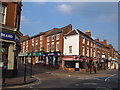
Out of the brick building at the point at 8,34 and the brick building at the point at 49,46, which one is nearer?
the brick building at the point at 8,34

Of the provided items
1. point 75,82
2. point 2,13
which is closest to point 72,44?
point 75,82

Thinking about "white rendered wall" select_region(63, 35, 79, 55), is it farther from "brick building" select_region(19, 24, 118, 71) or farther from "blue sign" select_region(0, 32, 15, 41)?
"blue sign" select_region(0, 32, 15, 41)

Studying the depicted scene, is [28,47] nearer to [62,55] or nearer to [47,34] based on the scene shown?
[47,34]

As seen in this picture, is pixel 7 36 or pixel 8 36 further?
pixel 8 36

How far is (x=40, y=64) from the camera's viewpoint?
3694 cm

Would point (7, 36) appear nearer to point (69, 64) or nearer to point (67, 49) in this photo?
point (67, 49)

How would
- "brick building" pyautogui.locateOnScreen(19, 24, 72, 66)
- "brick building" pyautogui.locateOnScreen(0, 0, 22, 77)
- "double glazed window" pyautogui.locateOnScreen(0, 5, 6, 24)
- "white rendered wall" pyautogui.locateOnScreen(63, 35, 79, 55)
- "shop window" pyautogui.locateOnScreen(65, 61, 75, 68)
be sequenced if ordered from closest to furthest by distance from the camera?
"brick building" pyautogui.locateOnScreen(0, 0, 22, 77) → "double glazed window" pyautogui.locateOnScreen(0, 5, 6, 24) → "white rendered wall" pyautogui.locateOnScreen(63, 35, 79, 55) → "shop window" pyautogui.locateOnScreen(65, 61, 75, 68) → "brick building" pyautogui.locateOnScreen(19, 24, 72, 66)

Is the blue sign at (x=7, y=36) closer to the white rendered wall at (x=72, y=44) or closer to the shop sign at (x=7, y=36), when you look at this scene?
the shop sign at (x=7, y=36)

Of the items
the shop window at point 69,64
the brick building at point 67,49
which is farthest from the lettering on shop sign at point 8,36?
the shop window at point 69,64

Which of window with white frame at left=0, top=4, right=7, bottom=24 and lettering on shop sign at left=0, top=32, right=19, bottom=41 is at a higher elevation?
window with white frame at left=0, top=4, right=7, bottom=24

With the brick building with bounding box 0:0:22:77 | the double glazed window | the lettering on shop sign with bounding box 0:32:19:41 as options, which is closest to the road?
the brick building with bounding box 0:0:22:77

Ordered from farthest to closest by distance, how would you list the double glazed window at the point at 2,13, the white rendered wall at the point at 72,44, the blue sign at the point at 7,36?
the white rendered wall at the point at 72,44 → the double glazed window at the point at 2,13 → the blue sign at the point at 7,36

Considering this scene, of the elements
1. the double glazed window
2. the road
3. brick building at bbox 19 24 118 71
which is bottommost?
the road

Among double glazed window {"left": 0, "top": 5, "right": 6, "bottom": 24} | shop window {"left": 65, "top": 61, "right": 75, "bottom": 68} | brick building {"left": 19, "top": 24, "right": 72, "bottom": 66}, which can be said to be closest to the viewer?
double glazed window {"left": 0, "top": 5, "right": 6, "bottom": 24}
